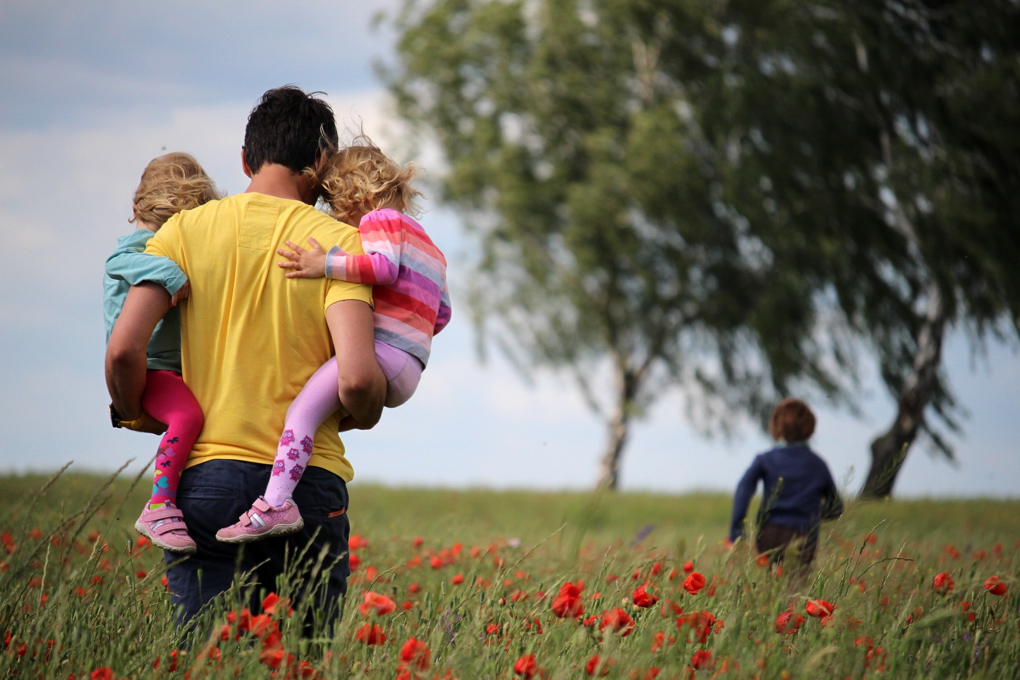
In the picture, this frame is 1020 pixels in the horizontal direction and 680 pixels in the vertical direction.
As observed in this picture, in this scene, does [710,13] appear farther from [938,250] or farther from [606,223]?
[938,250]

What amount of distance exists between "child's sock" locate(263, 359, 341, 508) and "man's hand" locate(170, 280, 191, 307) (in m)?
0.42

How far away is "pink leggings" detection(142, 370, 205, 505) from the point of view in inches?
89.8

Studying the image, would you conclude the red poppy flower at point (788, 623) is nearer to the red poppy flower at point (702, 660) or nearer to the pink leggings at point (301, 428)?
the red poppy flower at point (702, 660)

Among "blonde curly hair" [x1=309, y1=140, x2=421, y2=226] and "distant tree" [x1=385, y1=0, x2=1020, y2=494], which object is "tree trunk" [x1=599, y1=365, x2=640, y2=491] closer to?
"distant tree" [x1=385, y1=0, x2=1020, y2=494]

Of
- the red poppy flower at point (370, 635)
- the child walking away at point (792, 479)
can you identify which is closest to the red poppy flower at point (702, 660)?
the red poppy flower at point (370, 635)

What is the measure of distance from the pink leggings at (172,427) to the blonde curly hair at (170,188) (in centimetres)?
76

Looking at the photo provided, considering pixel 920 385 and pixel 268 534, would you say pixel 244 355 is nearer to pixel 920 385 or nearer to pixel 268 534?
pixel 268 534

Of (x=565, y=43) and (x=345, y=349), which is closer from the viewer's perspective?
(x=345, y=349)

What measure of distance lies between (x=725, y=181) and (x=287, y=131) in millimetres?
12752

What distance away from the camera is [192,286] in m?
2.30

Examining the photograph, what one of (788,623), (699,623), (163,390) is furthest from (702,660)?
(163,390)

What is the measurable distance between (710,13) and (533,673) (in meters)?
16.0

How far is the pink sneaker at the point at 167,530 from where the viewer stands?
7.37 ft

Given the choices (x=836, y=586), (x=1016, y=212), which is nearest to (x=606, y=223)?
(x=1016, y=212)
